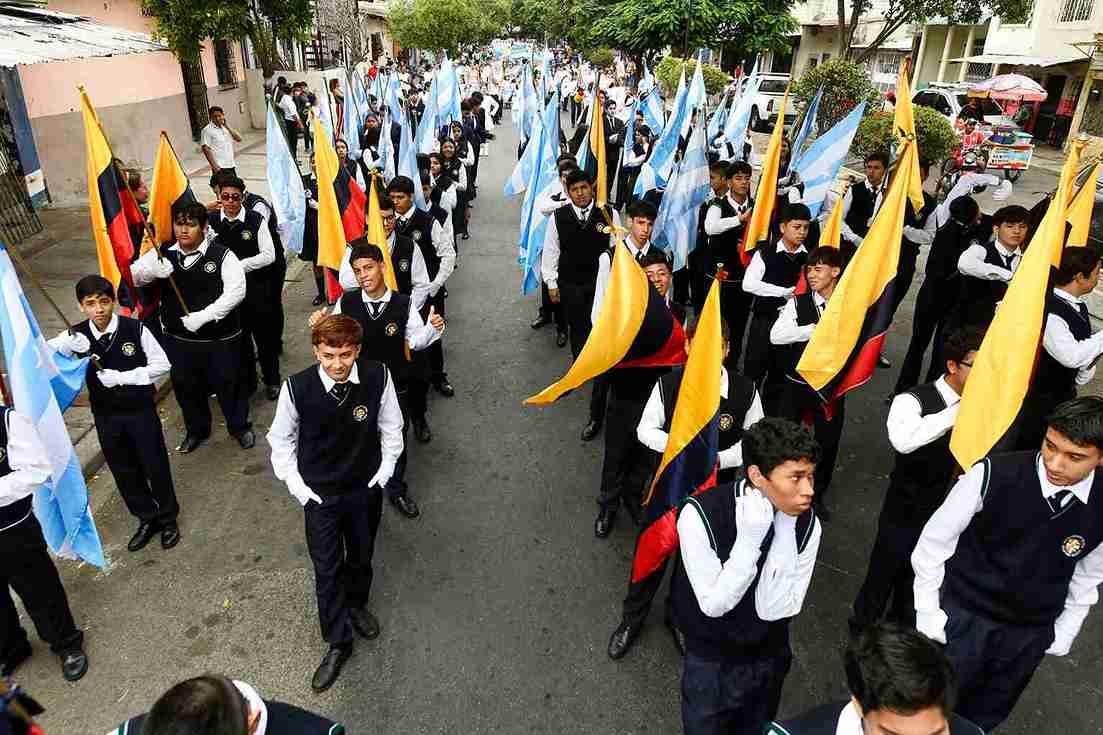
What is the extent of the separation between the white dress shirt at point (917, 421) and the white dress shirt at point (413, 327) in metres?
2.67

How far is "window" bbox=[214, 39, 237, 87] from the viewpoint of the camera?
19.3 metres

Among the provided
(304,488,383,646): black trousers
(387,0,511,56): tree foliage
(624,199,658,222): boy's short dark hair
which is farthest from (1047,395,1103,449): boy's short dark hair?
(387,0,511,56): tree foliage

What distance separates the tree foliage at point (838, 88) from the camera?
13.1 meters

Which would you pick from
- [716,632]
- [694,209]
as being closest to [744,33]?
[694,209]

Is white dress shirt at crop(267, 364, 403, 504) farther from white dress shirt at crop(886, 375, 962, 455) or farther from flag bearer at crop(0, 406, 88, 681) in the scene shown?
white dress shirt at crop(886, 375, 962, 455)

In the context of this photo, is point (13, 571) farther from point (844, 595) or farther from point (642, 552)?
point (844, 595)

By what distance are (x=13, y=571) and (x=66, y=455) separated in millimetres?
541

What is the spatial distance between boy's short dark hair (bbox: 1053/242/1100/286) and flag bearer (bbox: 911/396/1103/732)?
187 centimetres

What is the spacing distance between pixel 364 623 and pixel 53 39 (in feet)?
21.4

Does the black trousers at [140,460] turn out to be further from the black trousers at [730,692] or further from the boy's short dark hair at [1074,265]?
the boy's short dark hair at [1074,265]

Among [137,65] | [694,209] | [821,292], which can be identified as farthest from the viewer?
[137,65]

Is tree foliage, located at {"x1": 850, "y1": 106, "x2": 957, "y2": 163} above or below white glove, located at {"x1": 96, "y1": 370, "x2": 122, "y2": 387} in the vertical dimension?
above

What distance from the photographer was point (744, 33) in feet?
78.0

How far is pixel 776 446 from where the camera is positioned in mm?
2391
